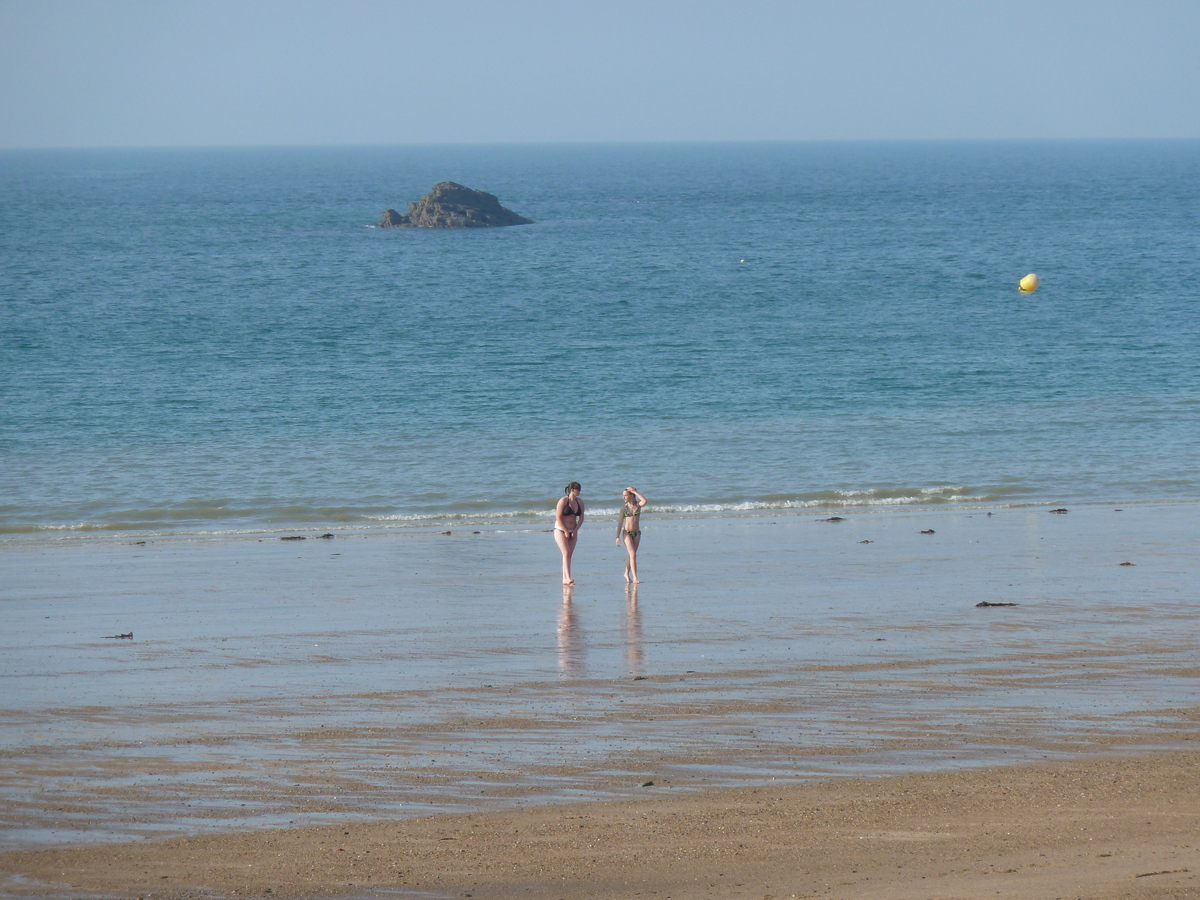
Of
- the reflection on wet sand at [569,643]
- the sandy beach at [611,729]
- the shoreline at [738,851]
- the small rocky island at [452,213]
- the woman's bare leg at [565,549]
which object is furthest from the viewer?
the small rocky island at [452,213]

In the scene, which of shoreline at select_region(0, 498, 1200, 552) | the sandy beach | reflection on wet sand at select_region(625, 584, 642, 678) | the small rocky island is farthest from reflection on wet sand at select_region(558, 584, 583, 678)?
the small rocky island

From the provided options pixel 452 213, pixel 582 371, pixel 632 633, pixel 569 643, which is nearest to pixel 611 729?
pixel 569 643

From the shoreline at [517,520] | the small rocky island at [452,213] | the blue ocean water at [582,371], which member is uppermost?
the small rocky island at [452,213]

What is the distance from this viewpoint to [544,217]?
92.8 meters

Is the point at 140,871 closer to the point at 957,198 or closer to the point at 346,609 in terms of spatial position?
the point at 346,609

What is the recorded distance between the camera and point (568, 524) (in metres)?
15.7

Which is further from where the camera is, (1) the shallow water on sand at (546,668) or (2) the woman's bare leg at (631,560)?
(2) the woman's bare leg at (631,560)

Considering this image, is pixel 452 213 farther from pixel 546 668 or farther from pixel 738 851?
pixel 738 851

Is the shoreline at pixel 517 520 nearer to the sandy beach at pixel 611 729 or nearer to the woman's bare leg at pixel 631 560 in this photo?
the sandy beach at pixel 611 729

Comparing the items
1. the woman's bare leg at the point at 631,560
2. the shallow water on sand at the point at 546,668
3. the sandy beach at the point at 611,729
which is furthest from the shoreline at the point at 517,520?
the woman's bare leg at the point at 631,560

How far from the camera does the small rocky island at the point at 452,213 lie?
3265 inches

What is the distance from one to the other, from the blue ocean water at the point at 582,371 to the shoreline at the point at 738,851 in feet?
43.4

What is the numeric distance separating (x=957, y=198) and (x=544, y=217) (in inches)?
1476

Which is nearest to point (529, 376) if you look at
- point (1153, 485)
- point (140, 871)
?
point (1153, 485)
